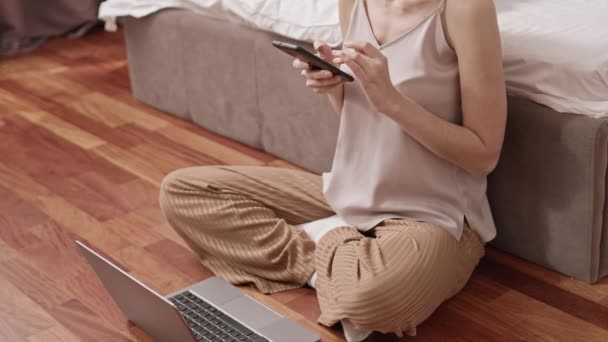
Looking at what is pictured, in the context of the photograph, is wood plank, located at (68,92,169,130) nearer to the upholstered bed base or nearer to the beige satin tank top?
the upholstered bed base

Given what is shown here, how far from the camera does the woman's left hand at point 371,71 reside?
4.61 ft

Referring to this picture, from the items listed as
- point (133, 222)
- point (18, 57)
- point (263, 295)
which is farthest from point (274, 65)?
point (18, 57)

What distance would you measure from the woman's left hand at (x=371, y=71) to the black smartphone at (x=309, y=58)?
3 cm

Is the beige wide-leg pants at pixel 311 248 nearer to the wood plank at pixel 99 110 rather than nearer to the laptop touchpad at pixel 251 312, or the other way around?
the laptop touchpad at pixel 251 312

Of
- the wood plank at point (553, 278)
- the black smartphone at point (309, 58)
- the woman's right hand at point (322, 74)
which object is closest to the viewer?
the black smartphone at point (309, 58)

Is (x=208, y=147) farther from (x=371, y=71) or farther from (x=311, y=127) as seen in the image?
(x=371, y=71)

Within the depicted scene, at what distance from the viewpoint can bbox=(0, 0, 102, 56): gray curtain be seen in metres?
3.37

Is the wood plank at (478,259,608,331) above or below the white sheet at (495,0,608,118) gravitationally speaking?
below

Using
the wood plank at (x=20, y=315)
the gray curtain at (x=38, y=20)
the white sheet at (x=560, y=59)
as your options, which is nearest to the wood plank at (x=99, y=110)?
the gray curtain at (x=38, y=20)

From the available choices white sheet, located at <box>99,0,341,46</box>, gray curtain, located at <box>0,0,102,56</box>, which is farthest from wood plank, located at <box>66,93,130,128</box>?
gray curtain, located at <box>0,0,102,56</box>

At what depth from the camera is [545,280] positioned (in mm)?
1675

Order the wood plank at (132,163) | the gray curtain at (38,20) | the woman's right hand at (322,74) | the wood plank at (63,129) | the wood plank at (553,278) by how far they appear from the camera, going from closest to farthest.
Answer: the woman's right hand at (322,74) → the wood plank at (553,278) → the wood plank at (132,163) → the wood plank at (63,129) → the gray curtain at (38,20)

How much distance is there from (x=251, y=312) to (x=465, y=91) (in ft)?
1.79

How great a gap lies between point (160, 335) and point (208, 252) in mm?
274
